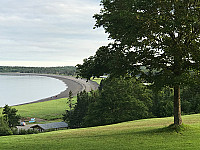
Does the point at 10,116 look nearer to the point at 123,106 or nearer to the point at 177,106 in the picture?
the point at 123,106

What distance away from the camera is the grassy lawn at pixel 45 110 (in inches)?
3061

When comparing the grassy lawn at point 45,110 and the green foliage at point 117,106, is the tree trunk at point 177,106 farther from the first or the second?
the grassy lawn at point 45,110

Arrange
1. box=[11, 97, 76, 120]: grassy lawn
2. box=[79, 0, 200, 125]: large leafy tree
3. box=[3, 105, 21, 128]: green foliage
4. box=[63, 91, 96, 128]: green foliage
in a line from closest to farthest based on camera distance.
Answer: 1. box=[79, 0, 200, 125]: large leafy tree
2. box=[63, 91, 96, 128]: green foliage
3. box=[3, 105, 21, 128]: green foliage
4. box=[11, 97, 76, 120]: grassy lawn

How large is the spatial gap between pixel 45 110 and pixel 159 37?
77264 millimetres

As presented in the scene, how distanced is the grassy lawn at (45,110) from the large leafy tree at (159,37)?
61.4 metres

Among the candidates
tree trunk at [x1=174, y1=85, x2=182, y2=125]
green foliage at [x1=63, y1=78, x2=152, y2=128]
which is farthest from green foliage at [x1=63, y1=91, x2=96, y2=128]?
tree trunk at [x1=174, y1=85, x2=182, y2=125]

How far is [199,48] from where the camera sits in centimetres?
1450

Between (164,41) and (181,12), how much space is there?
1.95 m

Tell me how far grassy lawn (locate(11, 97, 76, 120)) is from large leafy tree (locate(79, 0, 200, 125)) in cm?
6137

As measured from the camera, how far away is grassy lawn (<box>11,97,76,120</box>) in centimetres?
7776

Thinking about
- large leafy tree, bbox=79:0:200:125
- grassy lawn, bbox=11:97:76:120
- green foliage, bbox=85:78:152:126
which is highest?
large leafy tree, bbox=79:0:200:125

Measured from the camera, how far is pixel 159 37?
14.6 meters

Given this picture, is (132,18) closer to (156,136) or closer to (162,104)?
(156,136)

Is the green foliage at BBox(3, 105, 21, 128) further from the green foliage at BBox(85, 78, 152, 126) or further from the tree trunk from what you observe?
the tree trunk
